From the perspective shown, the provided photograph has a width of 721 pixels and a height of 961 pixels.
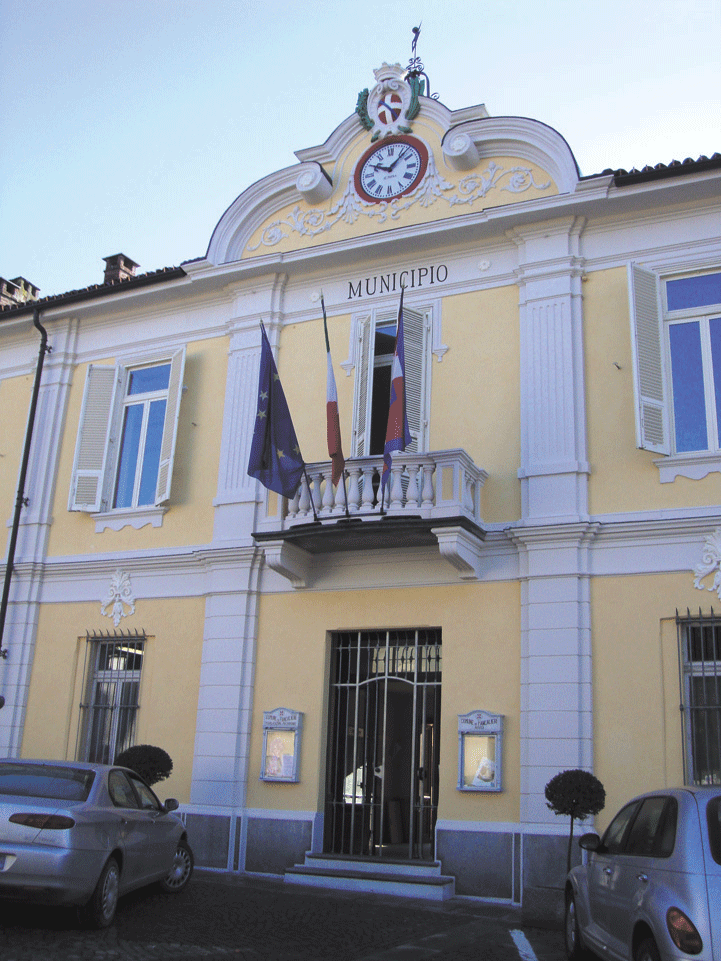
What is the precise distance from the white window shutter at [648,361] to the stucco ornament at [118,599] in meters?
7.50

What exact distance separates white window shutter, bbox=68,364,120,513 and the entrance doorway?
4.70 metres

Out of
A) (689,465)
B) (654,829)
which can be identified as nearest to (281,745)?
(689,465)

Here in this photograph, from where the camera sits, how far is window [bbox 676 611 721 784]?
1014cm

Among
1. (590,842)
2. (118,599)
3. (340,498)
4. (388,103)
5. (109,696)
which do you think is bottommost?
(590,842)

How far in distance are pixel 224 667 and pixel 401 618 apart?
255cm

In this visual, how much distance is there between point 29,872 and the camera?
6.96 metres

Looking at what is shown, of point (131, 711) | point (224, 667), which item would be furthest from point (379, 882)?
point (131, 711)

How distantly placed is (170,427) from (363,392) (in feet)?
9.88

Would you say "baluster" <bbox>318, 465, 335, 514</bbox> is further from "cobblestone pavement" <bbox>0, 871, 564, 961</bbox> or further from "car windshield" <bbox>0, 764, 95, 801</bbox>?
"car windshield" <bbox>0, 764, 95, 801</bbox>

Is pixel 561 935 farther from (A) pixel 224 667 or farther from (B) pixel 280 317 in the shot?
(B) pixel 280 317

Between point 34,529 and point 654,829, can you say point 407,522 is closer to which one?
point 654,829

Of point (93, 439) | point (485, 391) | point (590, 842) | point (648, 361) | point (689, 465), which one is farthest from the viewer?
point (93, 439)

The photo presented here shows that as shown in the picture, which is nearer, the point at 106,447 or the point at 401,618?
the point at 401,618

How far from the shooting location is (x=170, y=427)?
45.9 feet
